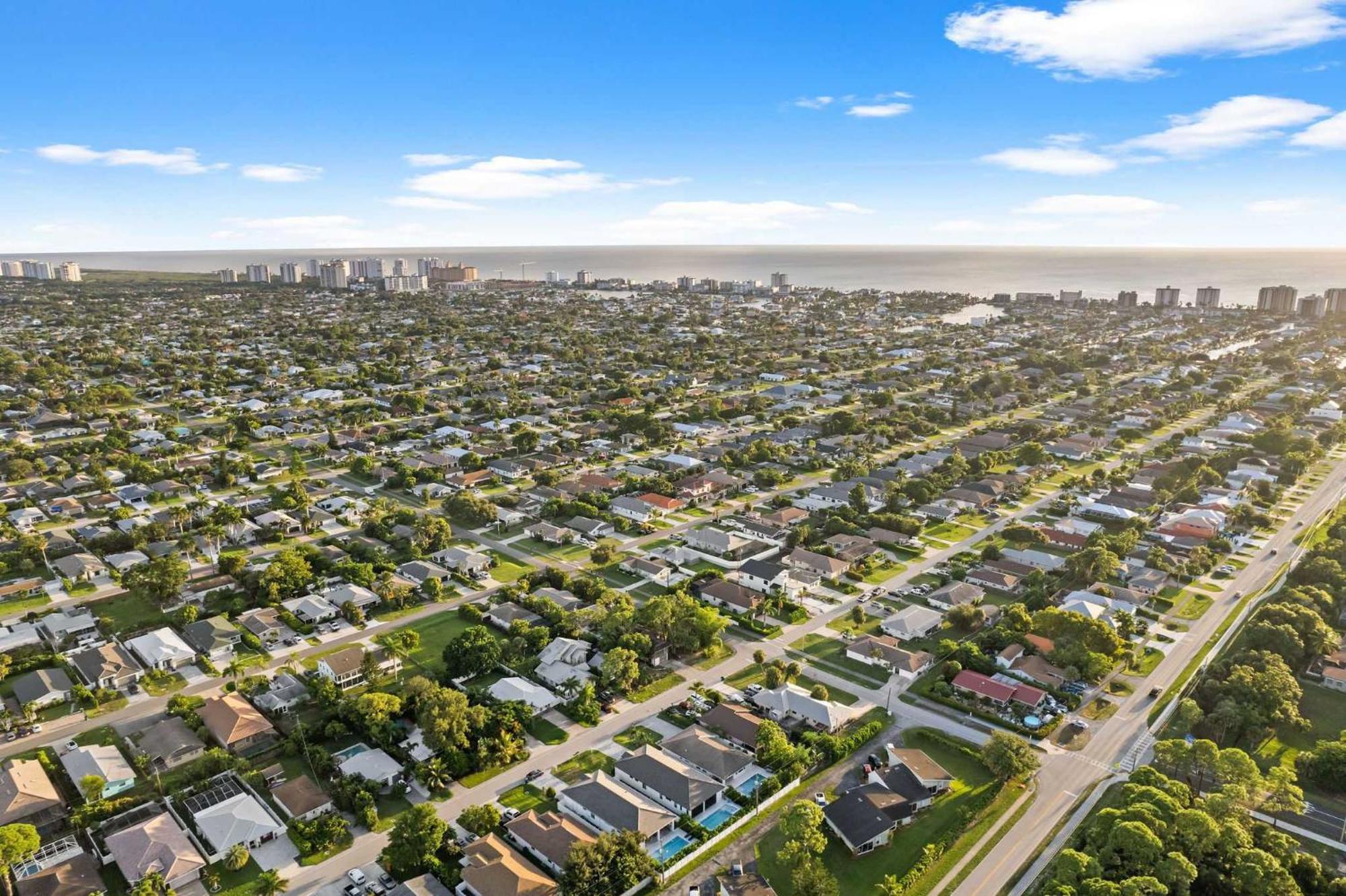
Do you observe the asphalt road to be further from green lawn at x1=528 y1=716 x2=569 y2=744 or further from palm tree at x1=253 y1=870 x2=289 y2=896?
palm tree at x1=253 y1=870 x2=289 y2=896

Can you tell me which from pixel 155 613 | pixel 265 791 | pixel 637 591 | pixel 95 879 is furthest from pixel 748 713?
pixel 155 613

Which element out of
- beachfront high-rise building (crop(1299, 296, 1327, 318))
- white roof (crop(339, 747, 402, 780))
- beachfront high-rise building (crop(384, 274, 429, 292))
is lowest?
white roof (crop(339, 747, 402, 780))

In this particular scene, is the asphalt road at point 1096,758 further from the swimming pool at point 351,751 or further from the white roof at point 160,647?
the white roof at point 160,647

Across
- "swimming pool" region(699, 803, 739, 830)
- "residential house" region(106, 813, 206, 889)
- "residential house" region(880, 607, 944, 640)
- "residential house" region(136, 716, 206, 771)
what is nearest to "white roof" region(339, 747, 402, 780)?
"residential house" region(106, 813, 206, 889)

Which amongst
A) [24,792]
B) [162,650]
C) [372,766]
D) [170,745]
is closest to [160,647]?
[162,650]

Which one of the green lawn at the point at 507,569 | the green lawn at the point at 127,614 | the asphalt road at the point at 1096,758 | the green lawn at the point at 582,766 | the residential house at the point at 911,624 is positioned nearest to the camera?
the asphalt road at the point at 1096,758

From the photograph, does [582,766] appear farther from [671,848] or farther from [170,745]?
[170,745]

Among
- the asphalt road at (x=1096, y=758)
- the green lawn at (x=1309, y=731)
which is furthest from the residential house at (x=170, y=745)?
the green lawn at (x=1309, y=731)
